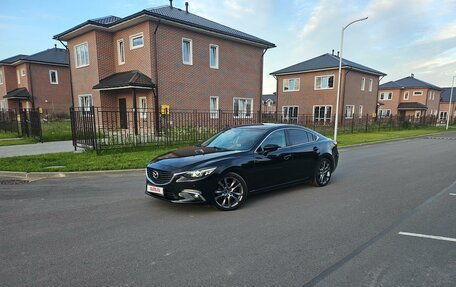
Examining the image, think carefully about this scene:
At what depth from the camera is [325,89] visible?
31.0 metres

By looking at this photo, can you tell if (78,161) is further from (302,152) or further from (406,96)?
(406,96)

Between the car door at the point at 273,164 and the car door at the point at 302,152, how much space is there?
176 millimetres

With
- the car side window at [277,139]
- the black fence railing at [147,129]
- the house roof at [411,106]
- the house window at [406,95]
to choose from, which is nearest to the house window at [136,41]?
the black fence railing at [147,129]

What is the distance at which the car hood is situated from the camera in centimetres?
492

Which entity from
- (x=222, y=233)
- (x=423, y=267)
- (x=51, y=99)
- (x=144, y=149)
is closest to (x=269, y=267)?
(x=222, y=233)

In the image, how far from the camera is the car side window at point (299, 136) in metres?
6.39

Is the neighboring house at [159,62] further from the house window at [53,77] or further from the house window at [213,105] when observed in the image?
the house window at [53,77]

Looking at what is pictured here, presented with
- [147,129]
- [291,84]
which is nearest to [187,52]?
[147,129]

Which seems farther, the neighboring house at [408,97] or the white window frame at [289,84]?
the neighboring house at [408,97]

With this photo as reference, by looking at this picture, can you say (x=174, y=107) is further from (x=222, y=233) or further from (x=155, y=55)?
(x=222, y=233)

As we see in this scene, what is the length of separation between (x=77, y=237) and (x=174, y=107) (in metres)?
14.3

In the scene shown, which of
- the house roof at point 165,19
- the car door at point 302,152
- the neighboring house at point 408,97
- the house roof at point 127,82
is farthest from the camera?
the neighboring house at point 408,97

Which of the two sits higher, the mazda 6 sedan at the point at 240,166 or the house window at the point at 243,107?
the house window at the point at 243,107

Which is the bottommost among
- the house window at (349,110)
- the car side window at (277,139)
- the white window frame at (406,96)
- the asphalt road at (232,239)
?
the asphalt road at (232,239)
